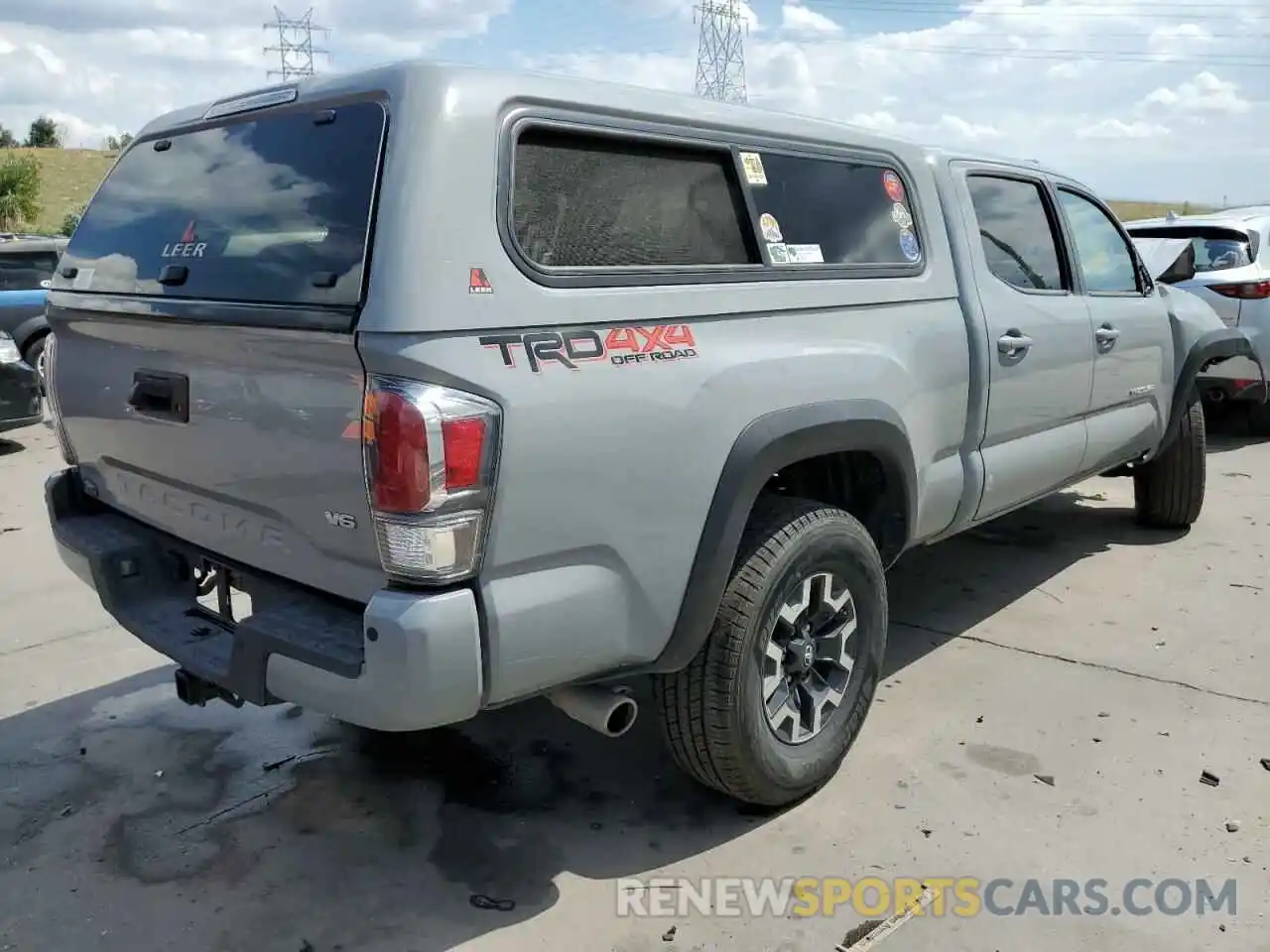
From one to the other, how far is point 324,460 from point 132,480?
1.10m

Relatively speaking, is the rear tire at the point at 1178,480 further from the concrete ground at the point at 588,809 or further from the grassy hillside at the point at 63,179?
the grassy hillside at the point at 63,179

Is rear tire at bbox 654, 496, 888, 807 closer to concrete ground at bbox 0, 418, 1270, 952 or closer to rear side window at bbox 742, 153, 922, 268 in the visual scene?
concrete ground at bbox 0, 418, 1270, 952

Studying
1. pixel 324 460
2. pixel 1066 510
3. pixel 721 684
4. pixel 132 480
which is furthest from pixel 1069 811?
pixel 1066 510

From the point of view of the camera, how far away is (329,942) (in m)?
2.69

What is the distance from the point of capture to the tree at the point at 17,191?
42.5 m

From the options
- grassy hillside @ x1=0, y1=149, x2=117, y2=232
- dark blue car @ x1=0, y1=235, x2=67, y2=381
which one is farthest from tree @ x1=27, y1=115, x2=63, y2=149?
dark blue car @ x1=0, y1=235, x2=67, y2=381

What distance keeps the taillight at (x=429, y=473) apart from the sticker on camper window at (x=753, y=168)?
1.26 m

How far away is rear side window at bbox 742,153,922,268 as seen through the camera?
3.21m

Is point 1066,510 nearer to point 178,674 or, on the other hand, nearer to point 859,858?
point 859,858

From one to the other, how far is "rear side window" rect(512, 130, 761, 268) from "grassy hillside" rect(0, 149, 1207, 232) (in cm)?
4117

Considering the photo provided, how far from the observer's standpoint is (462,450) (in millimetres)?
2299

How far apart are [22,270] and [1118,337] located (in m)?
9.93

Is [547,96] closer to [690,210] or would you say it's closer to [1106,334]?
[690,210]

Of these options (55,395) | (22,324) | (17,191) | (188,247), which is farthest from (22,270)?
(17,191)
